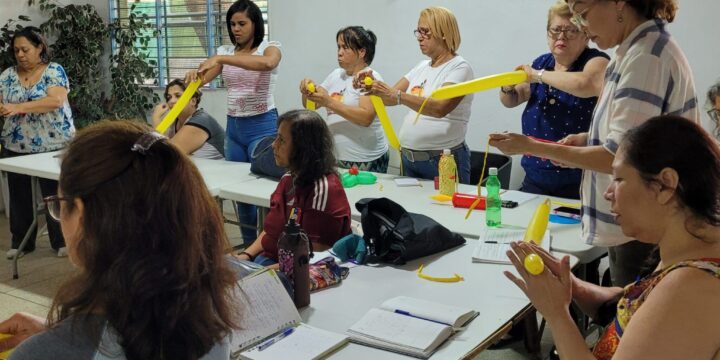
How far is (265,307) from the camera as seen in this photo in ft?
5.78

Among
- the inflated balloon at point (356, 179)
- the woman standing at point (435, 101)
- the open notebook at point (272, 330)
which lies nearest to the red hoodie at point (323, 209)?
the open notebook at point (272, 330)

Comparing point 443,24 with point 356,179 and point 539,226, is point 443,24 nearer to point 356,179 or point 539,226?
point 356,179

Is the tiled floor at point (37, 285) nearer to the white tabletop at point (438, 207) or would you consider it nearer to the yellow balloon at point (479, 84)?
the white tabletop at point (438, 207)

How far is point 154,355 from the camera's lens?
3.58 ft

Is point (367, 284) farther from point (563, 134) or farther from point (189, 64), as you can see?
point (189, 64)

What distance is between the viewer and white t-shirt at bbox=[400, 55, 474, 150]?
3.42 meters

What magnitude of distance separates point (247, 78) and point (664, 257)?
3.15 meters

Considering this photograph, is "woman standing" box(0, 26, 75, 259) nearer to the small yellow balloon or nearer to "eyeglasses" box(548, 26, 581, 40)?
"eyeglasses" box(548, 26, 581, 40)

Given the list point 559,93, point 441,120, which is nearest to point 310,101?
point 441,120

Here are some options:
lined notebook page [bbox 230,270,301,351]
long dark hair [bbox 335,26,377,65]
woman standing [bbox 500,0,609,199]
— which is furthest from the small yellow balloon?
long dark hair [bbox 335,26,377,65]

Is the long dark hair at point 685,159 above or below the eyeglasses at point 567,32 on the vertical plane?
below

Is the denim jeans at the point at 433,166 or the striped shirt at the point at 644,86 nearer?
the striped shirt at the point at 644,86

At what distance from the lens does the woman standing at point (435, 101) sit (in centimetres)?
341

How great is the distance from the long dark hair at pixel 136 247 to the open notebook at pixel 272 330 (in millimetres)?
468
